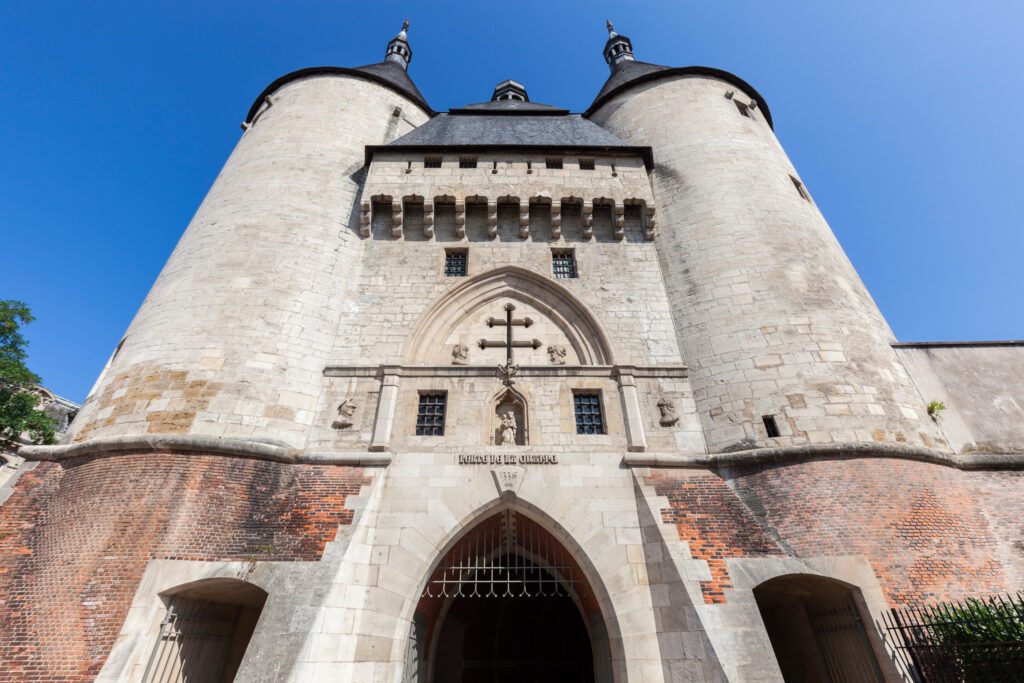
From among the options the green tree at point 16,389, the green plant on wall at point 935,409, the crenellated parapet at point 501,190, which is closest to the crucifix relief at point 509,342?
the crenellated parapet at point 501,190

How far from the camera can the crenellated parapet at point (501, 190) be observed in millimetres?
11938

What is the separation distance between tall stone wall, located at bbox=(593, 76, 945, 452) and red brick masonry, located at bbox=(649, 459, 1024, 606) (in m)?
0.73

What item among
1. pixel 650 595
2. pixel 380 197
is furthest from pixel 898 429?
pixel 380 197

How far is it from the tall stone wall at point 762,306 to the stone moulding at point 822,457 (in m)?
0.28

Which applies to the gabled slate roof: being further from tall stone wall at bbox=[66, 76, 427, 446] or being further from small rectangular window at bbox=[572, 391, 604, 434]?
small rectangular window at bbox=[572, 391, 604, 434]

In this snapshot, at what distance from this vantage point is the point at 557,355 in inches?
404

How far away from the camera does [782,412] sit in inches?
340

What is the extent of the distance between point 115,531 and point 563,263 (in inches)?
403

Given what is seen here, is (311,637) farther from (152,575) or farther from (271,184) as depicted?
(271,184)

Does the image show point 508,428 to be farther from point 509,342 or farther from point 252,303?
point 252,303

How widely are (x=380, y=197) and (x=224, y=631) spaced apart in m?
9.88

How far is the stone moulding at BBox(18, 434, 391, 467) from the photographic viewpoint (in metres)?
7.74

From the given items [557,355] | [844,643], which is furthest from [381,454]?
[844,643]

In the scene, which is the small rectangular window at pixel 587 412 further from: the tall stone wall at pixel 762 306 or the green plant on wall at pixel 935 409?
the green plant on wall at pixel 935 409
